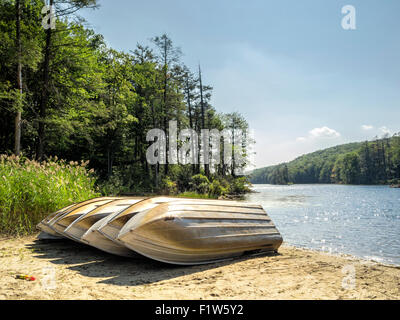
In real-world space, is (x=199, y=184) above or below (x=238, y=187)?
above

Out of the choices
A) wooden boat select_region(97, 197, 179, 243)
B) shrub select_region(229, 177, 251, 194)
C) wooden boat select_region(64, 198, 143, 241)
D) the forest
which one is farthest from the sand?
shrub select_region(229, 177, 251, 194)

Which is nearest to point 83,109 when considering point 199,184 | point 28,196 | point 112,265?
point 28,196

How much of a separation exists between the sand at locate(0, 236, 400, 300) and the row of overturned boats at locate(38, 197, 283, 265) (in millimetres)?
202

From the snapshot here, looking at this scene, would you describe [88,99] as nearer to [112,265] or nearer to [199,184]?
[199,184]

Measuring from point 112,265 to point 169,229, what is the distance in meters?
1.00

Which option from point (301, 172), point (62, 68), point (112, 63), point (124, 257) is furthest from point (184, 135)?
point (301, 172)

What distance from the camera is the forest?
34.0 ft

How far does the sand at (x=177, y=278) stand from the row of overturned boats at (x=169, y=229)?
0.20m

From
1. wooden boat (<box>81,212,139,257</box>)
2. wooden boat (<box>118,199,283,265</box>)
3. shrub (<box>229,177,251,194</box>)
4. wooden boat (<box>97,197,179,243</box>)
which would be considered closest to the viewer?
wooden boat (<box>118,199,283,265</box>)

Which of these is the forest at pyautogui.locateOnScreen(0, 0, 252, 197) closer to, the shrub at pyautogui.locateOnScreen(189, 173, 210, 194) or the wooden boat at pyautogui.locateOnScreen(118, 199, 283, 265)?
the shrub at pyautogui.locateOnScreen(189, 173, 210, 194)

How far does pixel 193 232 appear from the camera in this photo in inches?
136

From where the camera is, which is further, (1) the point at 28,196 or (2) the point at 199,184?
(2) the point at 199,184

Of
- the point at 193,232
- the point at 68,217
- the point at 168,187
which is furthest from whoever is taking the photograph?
the point at 168,187
